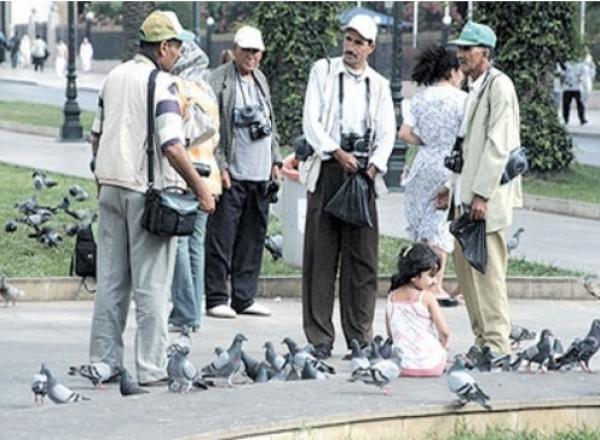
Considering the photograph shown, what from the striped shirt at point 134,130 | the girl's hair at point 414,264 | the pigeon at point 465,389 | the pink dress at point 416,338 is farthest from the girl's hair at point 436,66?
the pigeon at point 465,389

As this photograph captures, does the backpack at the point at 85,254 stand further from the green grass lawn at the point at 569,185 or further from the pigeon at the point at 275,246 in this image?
the green grass lawn at the point at 569,185

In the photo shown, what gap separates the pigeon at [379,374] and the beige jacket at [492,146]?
5.42ft

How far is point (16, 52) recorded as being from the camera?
78375mm

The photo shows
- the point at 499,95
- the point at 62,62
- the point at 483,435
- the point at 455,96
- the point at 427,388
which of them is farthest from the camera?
the point at 62,62

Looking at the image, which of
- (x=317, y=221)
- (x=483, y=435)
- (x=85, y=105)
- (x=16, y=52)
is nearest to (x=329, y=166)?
(x=317, y=221)

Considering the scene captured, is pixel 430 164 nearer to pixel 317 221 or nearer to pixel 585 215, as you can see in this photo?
pixel 317 221

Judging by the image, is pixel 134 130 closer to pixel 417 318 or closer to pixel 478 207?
pixel 417 318

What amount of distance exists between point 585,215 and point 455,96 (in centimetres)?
845

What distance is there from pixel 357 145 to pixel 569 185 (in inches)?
515

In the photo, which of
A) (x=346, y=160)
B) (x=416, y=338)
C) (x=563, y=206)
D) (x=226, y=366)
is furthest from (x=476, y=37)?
(x=563, y=206)

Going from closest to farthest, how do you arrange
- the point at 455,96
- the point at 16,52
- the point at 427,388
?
the point at 427,388
the point at 455,96
the point at 16,52

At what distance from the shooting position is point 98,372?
909cm

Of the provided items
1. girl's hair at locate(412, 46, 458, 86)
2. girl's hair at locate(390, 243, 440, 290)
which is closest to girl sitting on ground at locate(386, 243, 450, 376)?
girl's hair at locate(390, 243, 440, 290)

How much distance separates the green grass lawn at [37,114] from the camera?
114 feet
